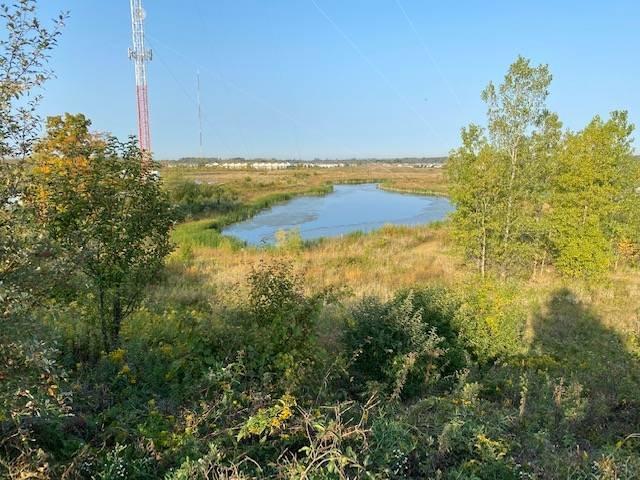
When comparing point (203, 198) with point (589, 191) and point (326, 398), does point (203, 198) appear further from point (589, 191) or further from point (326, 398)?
point (326, 398)

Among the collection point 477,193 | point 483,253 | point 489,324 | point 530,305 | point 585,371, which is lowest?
point 530,305

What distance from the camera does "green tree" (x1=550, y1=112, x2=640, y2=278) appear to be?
46.0 feet

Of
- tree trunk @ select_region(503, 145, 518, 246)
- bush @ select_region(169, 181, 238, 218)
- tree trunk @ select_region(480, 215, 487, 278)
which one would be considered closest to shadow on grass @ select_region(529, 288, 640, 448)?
tree trunk @ select_region(480, 215, 487, 278)

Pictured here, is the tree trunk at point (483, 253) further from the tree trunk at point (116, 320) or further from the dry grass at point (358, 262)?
the tree trunk at point (116, 320)

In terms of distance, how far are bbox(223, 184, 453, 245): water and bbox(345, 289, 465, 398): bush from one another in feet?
68.6

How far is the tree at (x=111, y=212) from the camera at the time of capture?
5.87 m

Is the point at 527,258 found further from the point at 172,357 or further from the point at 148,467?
the point at 148,467

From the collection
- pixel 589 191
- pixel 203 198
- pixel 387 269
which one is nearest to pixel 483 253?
pixel 589 191

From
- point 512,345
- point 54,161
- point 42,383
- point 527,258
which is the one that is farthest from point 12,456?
point 527,258

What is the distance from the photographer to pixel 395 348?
6895 mm

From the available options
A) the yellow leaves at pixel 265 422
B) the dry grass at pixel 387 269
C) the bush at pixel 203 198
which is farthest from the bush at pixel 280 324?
the bush at pixel 203 198

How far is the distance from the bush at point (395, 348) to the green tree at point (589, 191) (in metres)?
8.55

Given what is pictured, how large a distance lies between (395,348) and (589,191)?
10285 mm

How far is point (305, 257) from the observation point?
818 inches
